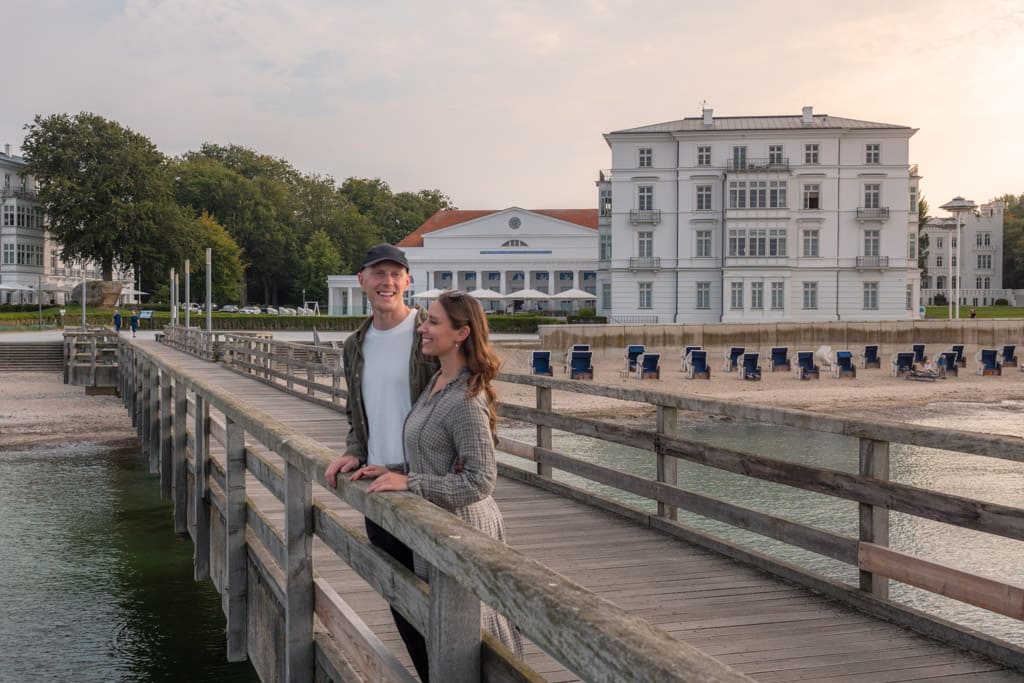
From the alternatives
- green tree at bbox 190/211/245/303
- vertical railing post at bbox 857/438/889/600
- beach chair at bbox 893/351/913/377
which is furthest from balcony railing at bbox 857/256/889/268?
vertical railing post at bbox 857/438/889/600

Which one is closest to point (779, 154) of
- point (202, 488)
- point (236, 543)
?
point (202, 488)

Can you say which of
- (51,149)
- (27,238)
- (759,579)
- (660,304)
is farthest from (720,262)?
(27,238)

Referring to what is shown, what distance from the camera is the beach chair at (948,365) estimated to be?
37.0 metres

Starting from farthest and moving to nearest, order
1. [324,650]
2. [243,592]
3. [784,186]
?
1. [784,186]
2. [243,592]
3. [324,650]

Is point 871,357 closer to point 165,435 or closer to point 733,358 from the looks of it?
point 733,358

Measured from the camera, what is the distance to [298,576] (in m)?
4.22

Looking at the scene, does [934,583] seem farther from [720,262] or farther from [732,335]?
[720,262]

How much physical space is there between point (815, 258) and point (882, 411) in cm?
3168

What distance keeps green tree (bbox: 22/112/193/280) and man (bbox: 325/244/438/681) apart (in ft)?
242

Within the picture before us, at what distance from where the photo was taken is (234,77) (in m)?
43.8

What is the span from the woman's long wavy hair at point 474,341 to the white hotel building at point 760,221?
5562 centimetres

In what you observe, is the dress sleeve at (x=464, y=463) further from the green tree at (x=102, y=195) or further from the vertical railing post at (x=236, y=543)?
the green tree at (x=102, y=195)

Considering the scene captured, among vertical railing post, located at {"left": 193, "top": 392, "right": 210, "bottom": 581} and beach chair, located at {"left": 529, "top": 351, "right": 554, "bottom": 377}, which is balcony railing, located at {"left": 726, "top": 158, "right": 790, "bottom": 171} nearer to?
beach chair, located at {"left": 529, "top": 351, "right": 554, "bottom": 377}

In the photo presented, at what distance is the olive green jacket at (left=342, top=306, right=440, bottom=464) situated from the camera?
12.9 feet
